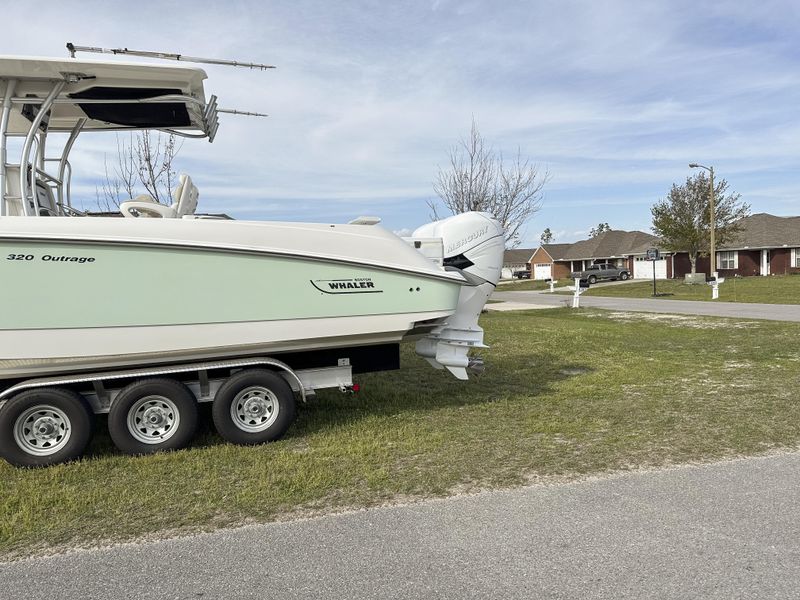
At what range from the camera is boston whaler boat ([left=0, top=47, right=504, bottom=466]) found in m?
5.07

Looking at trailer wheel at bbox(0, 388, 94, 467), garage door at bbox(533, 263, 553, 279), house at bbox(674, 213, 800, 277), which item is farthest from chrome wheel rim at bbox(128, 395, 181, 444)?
garage door at bbox(533, 263, 553, 279)

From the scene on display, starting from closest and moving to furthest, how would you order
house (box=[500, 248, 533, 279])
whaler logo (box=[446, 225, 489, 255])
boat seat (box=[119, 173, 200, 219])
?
boat seat (box=[119, 173, 200, 219]), whaler logo (box=[446, 225, 489, 255]), house (box=[500, 248, 533, 279])

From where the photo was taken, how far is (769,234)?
161 ft

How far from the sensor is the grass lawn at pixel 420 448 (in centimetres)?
436

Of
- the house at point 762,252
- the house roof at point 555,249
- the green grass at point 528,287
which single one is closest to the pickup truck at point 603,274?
the green grass at point 528,287

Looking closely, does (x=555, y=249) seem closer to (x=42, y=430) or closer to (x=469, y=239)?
(x=469, y=239)

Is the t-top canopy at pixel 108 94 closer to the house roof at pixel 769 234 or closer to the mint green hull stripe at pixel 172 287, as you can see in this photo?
the mint green hull stripe at pixel 172 287

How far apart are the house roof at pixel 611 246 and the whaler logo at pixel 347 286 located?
57.4 meters

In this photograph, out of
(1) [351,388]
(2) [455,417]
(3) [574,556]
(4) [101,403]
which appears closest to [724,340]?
(2) [455,417]

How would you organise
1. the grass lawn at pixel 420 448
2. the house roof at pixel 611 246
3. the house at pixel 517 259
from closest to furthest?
the grass lawn at pixel 420 448, the house roof at pixel 611 246, the house at pixel 517 259

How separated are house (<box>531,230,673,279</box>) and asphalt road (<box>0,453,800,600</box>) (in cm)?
5179

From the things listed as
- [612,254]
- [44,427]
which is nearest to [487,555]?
[44,427]

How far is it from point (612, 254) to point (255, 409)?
62619mm

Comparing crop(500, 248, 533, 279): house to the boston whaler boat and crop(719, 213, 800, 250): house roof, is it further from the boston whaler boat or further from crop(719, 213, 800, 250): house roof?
the boston whaler boat
